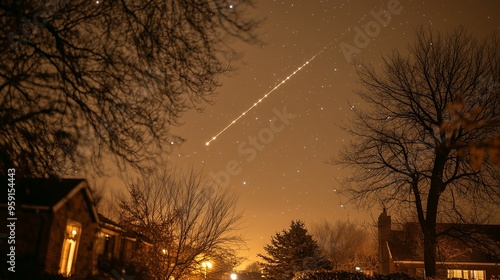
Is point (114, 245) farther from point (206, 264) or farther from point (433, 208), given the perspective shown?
point (433, 208)

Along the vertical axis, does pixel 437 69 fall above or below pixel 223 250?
above

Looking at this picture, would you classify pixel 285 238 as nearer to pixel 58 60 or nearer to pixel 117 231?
pixel 117 231

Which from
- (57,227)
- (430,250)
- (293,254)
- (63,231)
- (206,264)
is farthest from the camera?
(293,254)

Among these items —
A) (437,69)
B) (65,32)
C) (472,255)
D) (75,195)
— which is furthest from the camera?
(472,255)

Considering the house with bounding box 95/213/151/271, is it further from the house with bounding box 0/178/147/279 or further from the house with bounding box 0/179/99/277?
the house with bounding box 0/179/99/277

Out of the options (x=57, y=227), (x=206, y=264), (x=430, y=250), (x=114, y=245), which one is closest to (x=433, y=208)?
(x=430, y=250)

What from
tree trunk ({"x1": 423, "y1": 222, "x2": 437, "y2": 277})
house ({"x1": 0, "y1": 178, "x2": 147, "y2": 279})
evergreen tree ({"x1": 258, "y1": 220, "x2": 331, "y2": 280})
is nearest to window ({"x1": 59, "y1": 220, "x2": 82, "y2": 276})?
house ({"x1": 0, "y1": 178, "x2": 147, "y2": 279})

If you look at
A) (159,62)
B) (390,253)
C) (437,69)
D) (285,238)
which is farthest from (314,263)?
(159,62)
